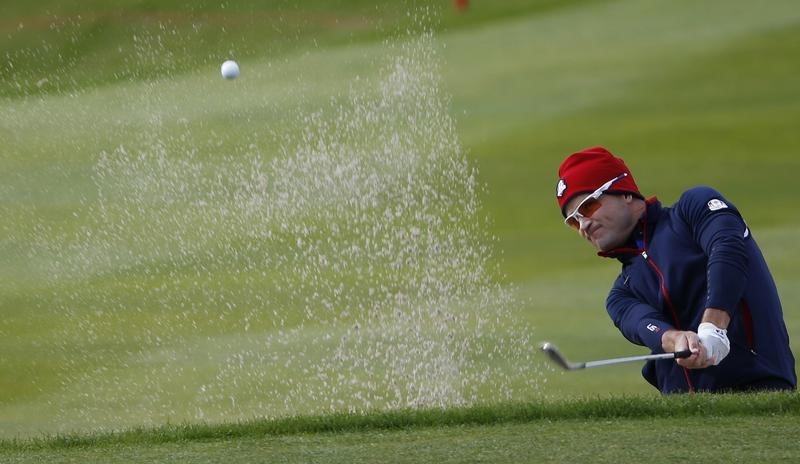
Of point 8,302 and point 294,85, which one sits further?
point 294,85

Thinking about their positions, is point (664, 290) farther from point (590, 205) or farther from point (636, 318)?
point (590, 205)

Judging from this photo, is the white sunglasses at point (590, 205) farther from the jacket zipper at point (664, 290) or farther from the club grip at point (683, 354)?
the club grip at point (683, 354)

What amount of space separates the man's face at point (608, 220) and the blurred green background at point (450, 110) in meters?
2.33

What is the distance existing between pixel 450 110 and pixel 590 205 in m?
3.79

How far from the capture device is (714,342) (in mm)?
2496

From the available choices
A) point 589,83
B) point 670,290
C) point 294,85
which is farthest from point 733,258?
point 294,85

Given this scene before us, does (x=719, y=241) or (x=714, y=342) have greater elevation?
(x=719, y=241)

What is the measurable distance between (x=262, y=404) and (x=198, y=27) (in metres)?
2.73

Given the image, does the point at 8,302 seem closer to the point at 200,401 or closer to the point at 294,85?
the point at 200,401

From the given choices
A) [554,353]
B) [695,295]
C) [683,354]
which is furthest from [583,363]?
[695,295]

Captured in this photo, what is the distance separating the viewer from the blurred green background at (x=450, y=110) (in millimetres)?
5641

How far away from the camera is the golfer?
2754mm

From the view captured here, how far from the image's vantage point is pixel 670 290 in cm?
283

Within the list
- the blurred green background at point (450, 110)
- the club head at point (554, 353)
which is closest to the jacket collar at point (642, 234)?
the club head at point (554, 353)
